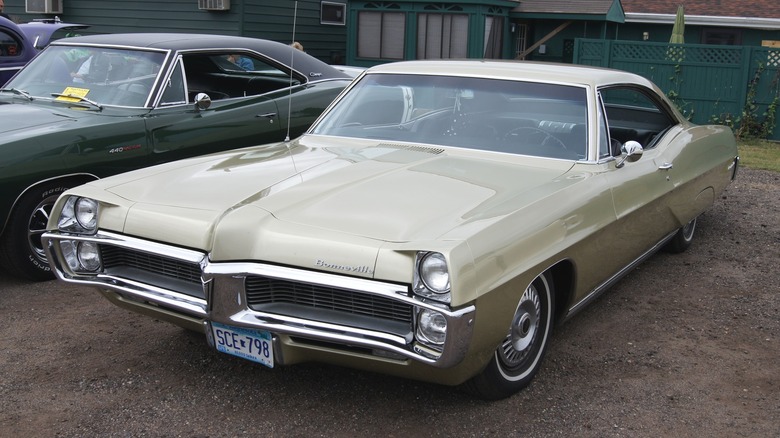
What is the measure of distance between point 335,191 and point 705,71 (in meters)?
11.5

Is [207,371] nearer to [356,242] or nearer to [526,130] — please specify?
[356,242]

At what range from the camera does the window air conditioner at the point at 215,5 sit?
53.6ft

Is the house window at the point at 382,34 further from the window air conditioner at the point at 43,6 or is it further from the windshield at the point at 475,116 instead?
the windshield at the point at 475,116

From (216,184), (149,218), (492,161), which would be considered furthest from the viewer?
(492,161)

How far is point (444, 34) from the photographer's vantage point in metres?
17.2

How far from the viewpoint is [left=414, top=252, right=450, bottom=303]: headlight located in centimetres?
307

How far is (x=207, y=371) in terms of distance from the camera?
13.5 ft

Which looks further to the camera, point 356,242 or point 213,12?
point 213,12

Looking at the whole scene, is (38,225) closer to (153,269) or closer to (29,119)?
(29,119)

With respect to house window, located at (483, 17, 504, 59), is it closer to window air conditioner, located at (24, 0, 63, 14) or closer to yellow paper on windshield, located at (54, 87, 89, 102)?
window air conditioner, located at (24, 0, 63, 14)

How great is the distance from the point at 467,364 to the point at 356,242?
25.7 inches

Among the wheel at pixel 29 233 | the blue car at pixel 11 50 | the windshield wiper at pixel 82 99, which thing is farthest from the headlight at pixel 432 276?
the blue car at pixel 11 50

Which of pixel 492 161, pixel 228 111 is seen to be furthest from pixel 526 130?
pixel 228 111

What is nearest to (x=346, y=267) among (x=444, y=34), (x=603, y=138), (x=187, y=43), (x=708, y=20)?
(x=603, y=138)
